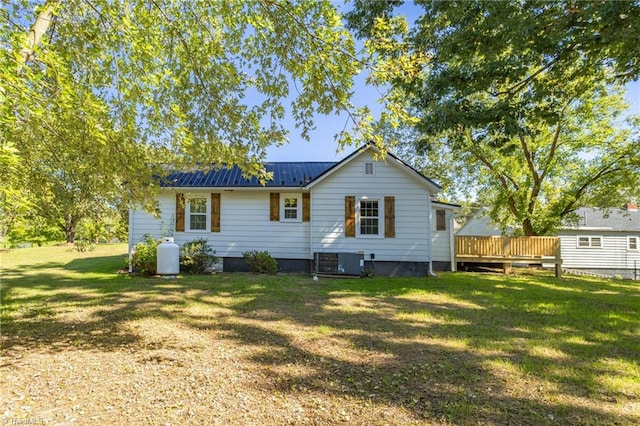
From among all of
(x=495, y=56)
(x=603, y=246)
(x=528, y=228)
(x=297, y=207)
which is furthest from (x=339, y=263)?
(x=603, y=246)

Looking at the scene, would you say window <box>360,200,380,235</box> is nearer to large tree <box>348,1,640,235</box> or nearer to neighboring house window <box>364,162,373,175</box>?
neighboring house window <box>364,162,373,175</box>

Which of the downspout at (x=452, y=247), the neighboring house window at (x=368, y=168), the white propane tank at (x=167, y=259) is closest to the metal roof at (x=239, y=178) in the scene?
the neighboring house window at (x=368, y=168)

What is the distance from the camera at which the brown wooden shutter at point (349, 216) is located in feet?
38.8

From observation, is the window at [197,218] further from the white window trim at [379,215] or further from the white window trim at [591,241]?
the white window trim at [591,241]

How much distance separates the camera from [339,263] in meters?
11.3

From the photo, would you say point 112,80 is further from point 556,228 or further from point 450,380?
point 556,228

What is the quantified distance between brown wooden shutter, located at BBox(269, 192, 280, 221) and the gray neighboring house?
2004cm

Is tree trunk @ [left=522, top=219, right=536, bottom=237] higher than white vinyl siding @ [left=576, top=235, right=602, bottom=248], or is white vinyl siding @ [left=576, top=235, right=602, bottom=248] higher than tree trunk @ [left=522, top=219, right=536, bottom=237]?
tree trunk @ [left=522, top=219, right=536, bottom=237]

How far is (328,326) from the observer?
17.5 feet

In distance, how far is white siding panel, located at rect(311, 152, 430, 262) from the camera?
38.3 ft

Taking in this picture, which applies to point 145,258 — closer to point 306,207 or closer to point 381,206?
point 306,207

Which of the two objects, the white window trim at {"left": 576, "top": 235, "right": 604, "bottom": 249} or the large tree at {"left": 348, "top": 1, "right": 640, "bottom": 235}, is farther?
the white window trim at {"left": 576, "top": 235, "right": 604, "bottom": 249}

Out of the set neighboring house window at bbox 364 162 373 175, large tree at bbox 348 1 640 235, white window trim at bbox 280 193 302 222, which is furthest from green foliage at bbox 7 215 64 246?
neighboring house window at bbox 364 162 373 175

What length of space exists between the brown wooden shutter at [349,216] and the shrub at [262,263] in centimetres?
→ 277
